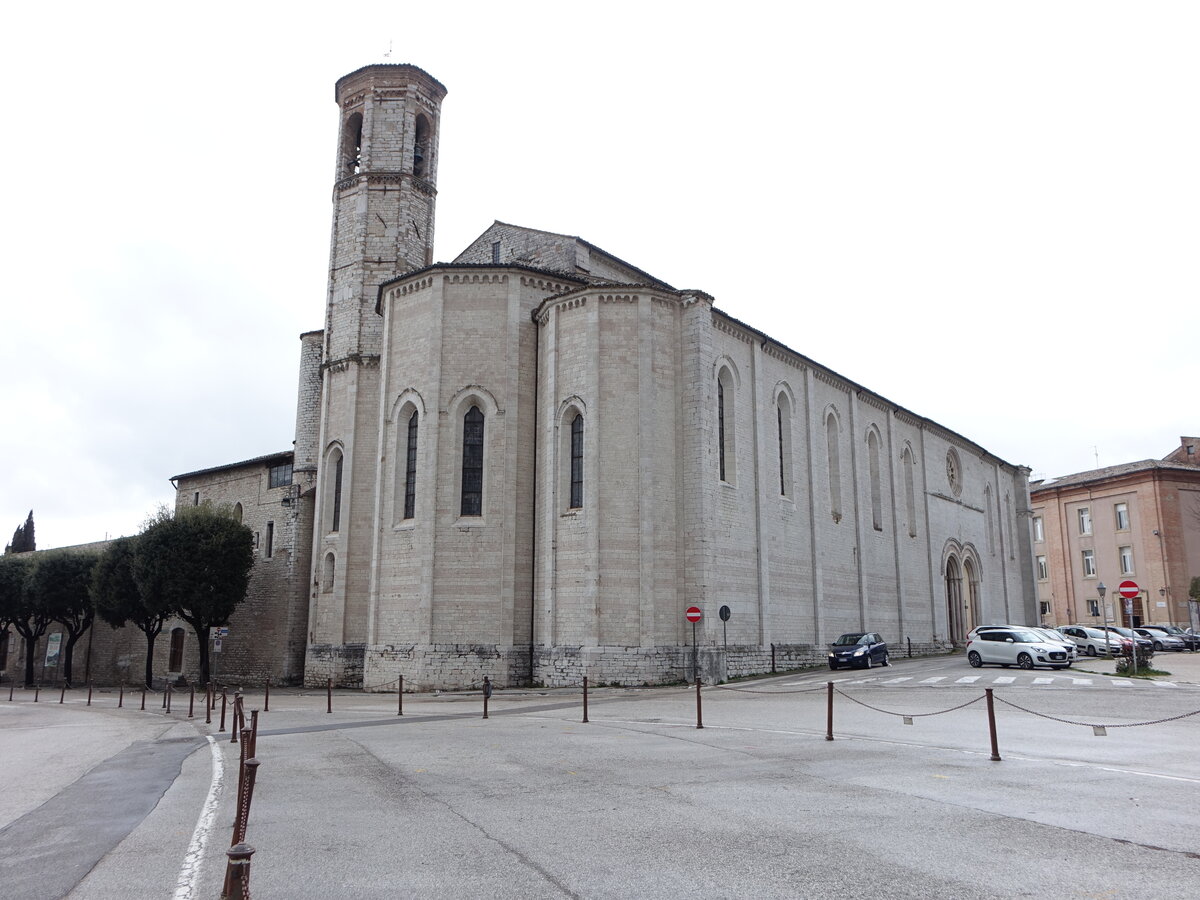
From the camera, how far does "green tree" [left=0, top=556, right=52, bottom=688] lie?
45.2 m

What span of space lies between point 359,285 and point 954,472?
3554 cm

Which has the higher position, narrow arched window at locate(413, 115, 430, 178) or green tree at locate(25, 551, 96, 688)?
narrow arched window at locate(413, 115, 430, 178)

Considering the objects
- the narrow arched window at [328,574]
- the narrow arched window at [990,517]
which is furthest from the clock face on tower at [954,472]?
the narrow arched window at [328,574]

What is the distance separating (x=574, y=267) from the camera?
30656mm

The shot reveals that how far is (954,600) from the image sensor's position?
46.5 m

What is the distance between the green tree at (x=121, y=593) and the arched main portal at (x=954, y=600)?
129ft

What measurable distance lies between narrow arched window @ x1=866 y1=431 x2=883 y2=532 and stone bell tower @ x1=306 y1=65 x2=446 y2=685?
22531 millimetres

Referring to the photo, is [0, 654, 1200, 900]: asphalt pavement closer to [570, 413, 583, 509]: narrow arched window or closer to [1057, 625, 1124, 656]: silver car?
[570, 413, 583, 509]: narrow arched window

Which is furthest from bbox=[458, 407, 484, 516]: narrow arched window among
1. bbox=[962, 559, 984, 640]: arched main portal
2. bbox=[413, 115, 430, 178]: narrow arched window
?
bbox=[962, 559, 984, 640]: arched main portal

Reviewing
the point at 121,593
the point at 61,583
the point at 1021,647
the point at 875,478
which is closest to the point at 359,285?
the point at 121,593

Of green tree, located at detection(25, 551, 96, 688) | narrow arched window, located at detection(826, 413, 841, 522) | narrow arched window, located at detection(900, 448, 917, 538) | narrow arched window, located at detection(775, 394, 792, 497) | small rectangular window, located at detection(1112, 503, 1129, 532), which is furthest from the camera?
small rectangular window, located at detection(1112, 503, 1129, 532)

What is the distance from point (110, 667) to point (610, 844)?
49.8 metres

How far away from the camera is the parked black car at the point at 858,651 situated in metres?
29.7

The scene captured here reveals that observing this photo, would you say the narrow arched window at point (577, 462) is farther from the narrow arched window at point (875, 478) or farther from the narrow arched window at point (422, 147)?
the narrow arched window at point (875, 478)
